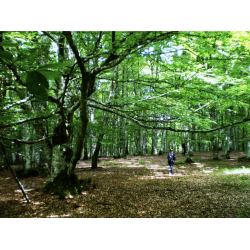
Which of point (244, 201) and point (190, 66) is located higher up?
point (190, 66)

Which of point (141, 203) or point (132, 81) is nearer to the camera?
point (141, 203)

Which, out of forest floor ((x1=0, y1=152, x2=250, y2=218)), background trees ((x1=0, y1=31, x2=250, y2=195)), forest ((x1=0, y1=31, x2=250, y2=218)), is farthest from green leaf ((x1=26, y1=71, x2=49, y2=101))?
forest floor ((x1=0, y1=152, x2=250, y2=218))

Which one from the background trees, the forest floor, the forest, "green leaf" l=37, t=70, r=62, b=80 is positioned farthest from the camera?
the forest floor

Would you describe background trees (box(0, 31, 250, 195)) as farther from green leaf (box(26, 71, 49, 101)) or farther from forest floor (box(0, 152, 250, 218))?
forest floor (box(0, 152, 250, 218))

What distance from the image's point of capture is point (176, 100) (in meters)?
5.40

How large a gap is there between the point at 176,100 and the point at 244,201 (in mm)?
3344

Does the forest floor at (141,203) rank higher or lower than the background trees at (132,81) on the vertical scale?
lower

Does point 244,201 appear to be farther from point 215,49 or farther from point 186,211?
point 215,49

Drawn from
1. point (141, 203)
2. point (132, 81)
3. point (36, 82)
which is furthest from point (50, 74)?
point (141, 203)

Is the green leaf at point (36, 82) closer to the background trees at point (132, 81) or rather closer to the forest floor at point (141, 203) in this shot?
the background trees at point (132, 81)

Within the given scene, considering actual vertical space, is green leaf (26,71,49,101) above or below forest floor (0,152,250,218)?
above

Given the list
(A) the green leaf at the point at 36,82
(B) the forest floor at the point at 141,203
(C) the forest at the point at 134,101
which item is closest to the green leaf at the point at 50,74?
(A) the green leaf at the point at 36,82

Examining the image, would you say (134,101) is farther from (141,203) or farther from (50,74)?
(50,74)

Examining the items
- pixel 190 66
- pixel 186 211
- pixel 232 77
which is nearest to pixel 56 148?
pixel 186 211
